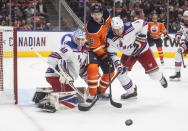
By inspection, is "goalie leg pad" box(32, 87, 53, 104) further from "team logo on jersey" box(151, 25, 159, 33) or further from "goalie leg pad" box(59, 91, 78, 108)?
"team logo on jersey" box(151, 25, 159, 33)

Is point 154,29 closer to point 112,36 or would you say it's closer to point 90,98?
point 112,36

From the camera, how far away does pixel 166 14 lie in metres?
9.34

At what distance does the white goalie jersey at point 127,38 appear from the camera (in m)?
3.66

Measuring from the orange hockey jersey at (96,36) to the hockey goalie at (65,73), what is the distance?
212 millimetres

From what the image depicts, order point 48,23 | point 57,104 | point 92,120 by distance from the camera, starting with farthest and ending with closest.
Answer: point 48,23 < point 57,104 < point 92,120

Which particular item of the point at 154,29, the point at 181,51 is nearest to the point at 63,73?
the point at 181,51

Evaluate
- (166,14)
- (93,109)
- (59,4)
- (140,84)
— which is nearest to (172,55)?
(166,14)

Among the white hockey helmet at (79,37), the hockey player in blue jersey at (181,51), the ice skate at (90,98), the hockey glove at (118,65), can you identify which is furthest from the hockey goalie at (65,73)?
the hockey player in blue jersey at (181,51)

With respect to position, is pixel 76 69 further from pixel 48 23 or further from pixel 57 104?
pixel 48 23

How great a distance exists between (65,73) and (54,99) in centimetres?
29

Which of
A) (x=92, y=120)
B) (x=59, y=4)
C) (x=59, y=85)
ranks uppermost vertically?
(x=59, y=4)

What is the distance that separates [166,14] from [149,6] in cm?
60

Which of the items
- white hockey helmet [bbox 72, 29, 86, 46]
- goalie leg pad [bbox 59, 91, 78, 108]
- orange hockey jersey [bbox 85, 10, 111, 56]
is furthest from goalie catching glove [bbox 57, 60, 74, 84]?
orange hockey jersey [bbox 85, 10, 111, 56]

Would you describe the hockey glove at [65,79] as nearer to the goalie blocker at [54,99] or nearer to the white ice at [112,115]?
the goalie blocker at [54,99]
